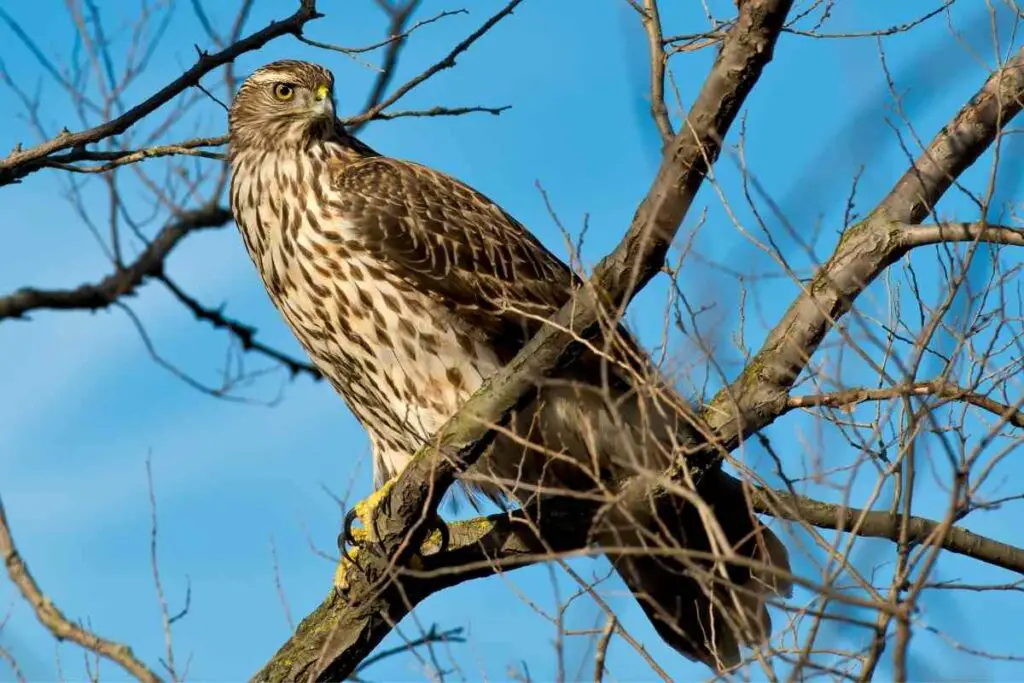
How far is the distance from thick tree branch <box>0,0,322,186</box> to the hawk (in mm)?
861

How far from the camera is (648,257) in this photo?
11.6ft

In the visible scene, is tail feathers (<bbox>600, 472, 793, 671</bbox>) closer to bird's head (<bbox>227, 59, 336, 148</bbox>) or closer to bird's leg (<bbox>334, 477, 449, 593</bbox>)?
bird's leg (<bbox>334, 477, 449, 593</bbox>)

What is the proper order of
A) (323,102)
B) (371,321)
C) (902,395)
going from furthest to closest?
(323,102) < (371,321) < (902,395)

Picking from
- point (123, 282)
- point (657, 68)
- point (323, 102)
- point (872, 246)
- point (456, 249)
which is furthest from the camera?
point (123, 282)

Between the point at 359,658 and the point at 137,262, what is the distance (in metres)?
2.81

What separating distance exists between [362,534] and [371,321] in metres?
0.79

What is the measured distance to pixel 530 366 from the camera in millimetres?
3920

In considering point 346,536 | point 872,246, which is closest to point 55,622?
point 346,536

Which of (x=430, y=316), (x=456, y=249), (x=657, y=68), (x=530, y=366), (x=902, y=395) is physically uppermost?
(x=456, y=249)

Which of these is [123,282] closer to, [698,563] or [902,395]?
[698,563]

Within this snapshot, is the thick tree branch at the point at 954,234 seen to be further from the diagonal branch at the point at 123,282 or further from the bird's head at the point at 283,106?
the diagonal branch at the point at 123,282

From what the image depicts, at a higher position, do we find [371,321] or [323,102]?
[323,102]

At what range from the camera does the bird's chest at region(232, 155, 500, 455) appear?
16.1 ft

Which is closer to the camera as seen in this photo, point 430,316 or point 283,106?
point 430,316
